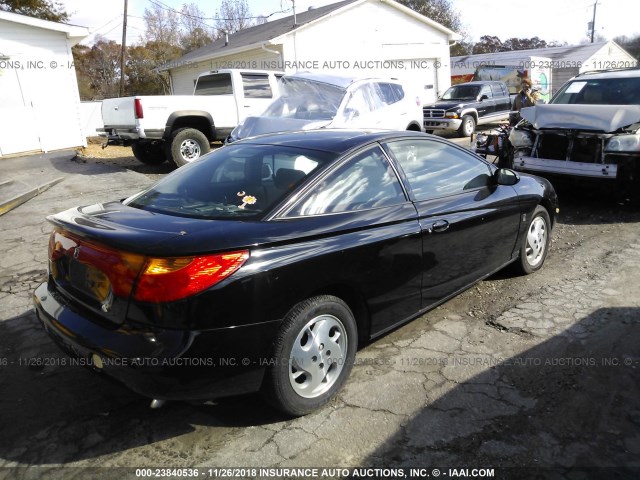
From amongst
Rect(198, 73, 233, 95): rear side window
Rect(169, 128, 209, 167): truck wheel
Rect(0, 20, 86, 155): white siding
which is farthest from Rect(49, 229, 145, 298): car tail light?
Rect(0, 20, 86, 155): white siding

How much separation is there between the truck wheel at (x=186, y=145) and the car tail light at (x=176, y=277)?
882 centimetres

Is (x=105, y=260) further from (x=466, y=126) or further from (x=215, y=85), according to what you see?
(x=466, y=126)

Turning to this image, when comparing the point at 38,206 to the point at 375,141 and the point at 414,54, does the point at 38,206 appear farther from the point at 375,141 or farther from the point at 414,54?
the point at 414,54

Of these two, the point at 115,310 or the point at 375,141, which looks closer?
the point at 115,310

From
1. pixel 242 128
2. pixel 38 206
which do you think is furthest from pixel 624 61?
pixel 38 206

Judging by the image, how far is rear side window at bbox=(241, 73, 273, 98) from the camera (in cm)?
1212

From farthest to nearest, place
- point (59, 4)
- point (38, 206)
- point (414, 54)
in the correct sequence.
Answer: point (59, 4), point (414, 54), point (38, 206)

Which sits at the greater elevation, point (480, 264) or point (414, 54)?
point (414, 54)

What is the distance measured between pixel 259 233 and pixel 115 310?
80 cm

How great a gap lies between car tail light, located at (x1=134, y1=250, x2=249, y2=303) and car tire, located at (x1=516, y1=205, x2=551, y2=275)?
10.6 ft

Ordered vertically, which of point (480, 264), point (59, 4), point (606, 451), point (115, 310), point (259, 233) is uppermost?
point (59, 4)

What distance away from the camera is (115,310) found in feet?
8.43

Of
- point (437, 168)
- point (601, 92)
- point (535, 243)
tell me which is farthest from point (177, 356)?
point (601, 92)

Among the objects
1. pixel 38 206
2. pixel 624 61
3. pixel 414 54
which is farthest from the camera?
pixel 624 61
